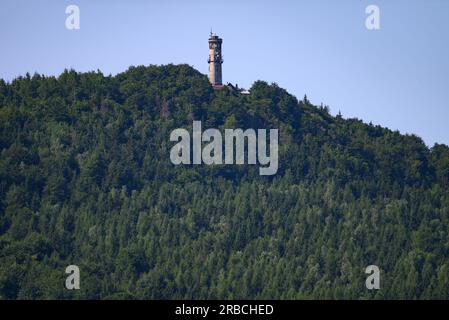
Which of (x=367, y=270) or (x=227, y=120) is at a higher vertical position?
(x=227, y=120)

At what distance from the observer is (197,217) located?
180 metres

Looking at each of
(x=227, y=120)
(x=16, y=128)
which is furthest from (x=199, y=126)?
(x=16, y=128)

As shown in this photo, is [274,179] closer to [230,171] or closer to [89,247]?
[230,171]

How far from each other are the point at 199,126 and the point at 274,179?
11156 mm

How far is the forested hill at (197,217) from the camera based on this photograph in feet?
534

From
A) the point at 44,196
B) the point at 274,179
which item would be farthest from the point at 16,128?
the point at 274,179

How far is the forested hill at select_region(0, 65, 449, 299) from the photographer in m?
163

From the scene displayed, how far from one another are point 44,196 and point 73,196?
115 inches

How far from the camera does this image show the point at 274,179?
19100 centimetres

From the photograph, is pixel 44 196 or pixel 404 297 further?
pixel 44 196
